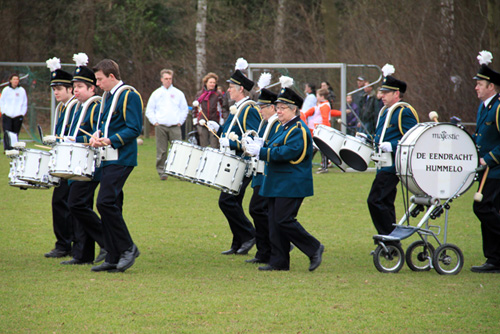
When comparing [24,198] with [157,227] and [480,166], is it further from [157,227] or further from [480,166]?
[480,166]

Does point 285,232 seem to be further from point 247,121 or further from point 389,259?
point 247,121

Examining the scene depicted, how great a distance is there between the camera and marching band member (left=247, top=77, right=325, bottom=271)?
7.59 m

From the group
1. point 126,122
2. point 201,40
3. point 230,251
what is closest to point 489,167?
point 230,251

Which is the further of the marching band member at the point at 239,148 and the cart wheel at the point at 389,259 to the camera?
the marching band member at the point at 239,148

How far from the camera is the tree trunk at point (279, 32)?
30297mm

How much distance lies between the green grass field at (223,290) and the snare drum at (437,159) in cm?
91

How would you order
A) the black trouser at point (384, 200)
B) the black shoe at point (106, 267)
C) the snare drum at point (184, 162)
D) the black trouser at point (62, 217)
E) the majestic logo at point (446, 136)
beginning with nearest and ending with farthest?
1. the majestic logo at point (446, 136)
2. the black shoe at point (106, 267)
3. the snare drum at point (184, 162)
4. the black trouser at point (384, 200)
5. the black trouser at point (62, 217)

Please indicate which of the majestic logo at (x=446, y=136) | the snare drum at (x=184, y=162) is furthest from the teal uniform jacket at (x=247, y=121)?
the majestic logo at (x=446, y=136)

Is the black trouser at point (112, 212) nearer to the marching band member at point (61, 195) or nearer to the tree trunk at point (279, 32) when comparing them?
the marching band member at point (61, 195)

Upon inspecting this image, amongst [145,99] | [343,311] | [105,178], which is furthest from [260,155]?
[145,99]

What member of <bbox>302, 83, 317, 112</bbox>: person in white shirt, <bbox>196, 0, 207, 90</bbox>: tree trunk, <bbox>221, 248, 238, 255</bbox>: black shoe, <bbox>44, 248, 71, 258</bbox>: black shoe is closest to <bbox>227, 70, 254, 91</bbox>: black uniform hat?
<bbox>221, 248, 238, 255</bbox>: black shoe

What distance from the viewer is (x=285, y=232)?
25.2 ft

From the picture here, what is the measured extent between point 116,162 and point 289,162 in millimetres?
1745

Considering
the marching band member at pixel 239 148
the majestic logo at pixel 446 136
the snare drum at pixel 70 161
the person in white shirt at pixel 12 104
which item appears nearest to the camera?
the snare drum at pixel 70 161
